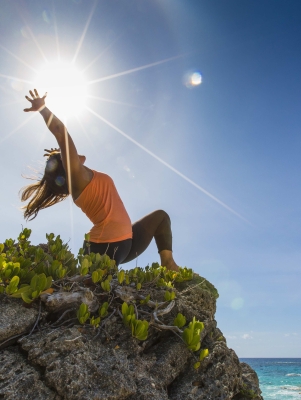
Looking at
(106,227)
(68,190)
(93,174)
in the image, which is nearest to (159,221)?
(106,227)

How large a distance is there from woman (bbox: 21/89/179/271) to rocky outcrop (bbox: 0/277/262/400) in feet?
6.17

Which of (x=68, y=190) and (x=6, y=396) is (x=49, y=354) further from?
(x=68, y=190)

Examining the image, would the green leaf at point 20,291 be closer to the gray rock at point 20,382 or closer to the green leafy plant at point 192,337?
the gray rock at point 20,382

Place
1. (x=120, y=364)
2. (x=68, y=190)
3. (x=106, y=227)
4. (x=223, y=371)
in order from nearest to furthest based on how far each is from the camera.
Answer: (x=120, y=364)
(x=223, y=371)
(x=106, y=227)
(x=68, y=190)

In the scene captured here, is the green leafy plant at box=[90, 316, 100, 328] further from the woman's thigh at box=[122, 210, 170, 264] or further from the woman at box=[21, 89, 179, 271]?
the woman's thigh at box=[122, 210, 170, 264]

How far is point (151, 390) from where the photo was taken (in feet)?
6.77

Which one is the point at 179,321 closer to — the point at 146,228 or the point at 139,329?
the point at 139,329

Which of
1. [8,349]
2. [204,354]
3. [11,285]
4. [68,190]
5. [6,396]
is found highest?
[68,190]

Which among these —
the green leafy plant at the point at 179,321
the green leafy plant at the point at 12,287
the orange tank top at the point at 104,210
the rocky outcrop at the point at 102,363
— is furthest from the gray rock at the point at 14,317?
the orange tank top at the point at 104,210

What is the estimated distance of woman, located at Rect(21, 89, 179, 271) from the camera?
14.8 feet

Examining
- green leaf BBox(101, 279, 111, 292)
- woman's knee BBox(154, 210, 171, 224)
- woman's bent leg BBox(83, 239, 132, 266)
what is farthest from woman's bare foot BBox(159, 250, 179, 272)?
green leaf BBox(101, 279, 111, 292)

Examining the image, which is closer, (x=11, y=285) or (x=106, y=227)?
(x=11, y=285)

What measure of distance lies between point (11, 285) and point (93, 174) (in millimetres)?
2646

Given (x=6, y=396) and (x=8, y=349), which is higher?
(x=8, y=349)
